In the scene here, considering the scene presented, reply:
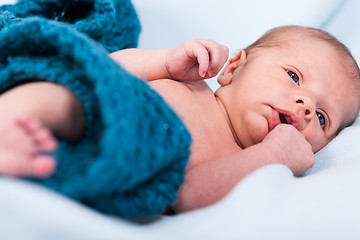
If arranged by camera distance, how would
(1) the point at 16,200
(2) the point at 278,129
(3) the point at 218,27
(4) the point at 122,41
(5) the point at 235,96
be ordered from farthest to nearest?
(3) the point at 218,27, (4) the point at 122,41, (5) the point at 235,96, (2) the point at 278,129, (1) the point at 16,200

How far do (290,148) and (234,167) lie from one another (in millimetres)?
163

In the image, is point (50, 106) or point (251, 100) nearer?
point (50, 106)

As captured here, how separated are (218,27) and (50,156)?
1.13 m

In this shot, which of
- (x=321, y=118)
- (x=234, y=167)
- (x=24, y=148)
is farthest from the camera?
(x=321, y=118)

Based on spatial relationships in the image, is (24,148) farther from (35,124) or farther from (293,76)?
(293,76)

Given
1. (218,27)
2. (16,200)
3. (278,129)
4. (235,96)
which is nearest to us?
(16,200)

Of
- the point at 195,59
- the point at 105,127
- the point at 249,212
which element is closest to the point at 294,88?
the point at 195,59

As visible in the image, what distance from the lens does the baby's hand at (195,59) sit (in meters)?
0.80

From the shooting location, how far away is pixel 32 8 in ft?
3.22

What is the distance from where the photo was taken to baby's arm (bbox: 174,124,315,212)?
2.10ft

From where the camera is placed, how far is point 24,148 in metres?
0.39

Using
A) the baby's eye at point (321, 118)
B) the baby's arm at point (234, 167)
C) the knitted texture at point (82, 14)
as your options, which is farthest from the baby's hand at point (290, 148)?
the knitted texture at point (82, 14)

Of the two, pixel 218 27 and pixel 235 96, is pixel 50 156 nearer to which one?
pixel 235 96

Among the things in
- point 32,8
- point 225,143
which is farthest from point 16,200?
point 32,8
